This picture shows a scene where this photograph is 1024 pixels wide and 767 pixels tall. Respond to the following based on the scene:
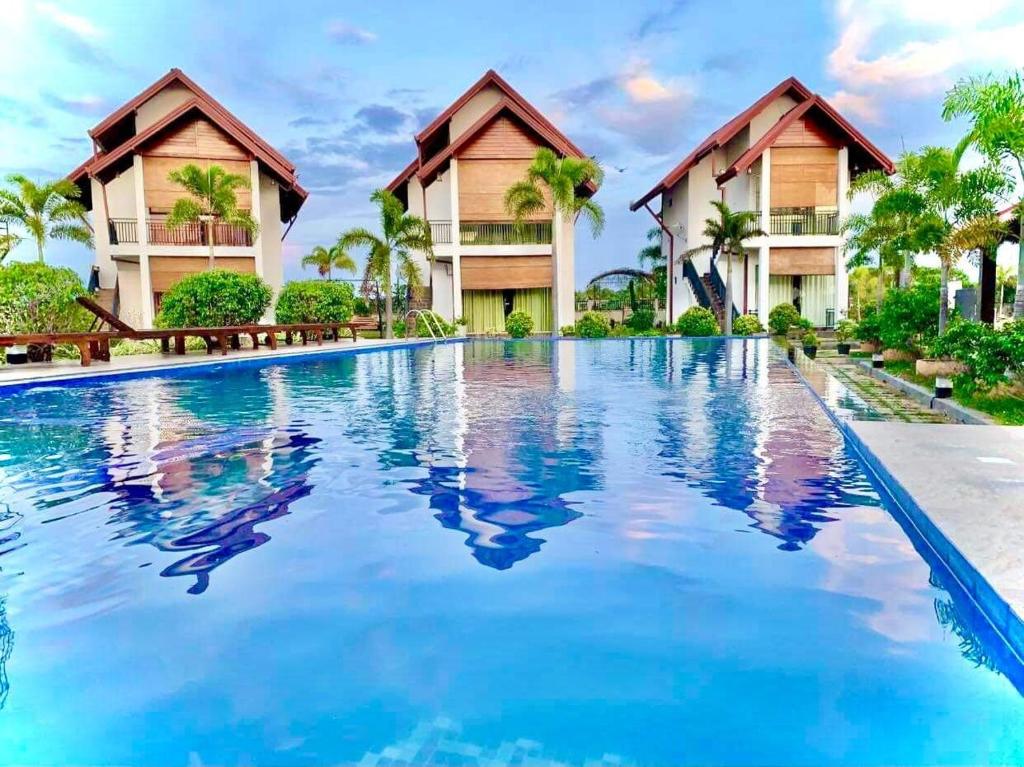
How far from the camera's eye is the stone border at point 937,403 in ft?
26.7

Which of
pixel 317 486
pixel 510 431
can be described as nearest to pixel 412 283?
pixel 510 431

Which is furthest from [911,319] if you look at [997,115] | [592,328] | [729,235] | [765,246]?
[765,246]

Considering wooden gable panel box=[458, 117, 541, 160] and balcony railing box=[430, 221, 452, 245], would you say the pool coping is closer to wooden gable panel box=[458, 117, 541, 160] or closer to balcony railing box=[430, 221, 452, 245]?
balcony railing box=[430, 221, 452, 245]

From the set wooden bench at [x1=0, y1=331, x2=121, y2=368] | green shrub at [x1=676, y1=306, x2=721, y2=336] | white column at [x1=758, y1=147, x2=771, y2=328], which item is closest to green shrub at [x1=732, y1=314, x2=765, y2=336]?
green shrub at [x1=676, y1=306, x2=721, y2=336]

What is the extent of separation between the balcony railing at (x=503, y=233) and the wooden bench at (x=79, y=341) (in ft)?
53.3

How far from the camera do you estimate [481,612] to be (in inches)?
147

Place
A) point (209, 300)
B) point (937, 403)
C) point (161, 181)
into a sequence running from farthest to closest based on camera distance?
point (161, 181)
point (209, 300)
point (937, 403)

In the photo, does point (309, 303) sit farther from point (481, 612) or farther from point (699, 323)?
point (481, 612)

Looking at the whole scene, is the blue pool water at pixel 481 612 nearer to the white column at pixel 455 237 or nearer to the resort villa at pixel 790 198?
the white column at pixel 455 237

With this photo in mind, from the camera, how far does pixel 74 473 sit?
660cm

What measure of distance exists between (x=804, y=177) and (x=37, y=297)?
25.8 meters

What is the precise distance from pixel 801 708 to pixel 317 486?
415cm

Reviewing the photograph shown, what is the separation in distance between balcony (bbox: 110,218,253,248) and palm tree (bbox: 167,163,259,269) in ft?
3.03

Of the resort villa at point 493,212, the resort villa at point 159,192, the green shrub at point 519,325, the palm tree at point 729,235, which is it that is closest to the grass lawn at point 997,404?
the palm tree at point 729,235
